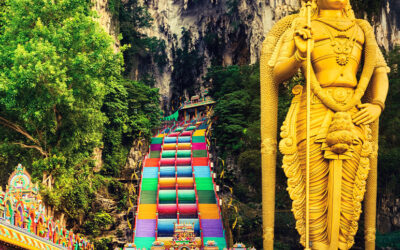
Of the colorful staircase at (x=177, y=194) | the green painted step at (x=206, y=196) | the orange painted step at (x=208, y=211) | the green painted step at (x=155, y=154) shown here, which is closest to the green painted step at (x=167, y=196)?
the colorful staircase at (x=177, y=194)

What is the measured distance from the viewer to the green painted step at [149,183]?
54.9 ft

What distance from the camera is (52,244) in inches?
320

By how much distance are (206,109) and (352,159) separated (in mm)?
22342

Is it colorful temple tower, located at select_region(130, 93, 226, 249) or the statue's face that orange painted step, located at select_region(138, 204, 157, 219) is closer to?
colorful temple tower, located at select_region(130, 93, 226, 249)

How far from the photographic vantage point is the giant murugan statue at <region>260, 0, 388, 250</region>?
6855 millimetres

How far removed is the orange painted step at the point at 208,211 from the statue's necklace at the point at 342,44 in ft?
27.3

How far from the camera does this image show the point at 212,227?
14.1m

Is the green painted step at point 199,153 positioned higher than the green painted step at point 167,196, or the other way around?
the green painted step at point 199,153

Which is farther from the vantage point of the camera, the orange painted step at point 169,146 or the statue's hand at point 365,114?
the orange painted step at point 169,146

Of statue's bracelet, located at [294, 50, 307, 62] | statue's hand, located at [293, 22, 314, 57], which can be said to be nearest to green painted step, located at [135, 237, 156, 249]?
statue's bracelet, located at [294, 50, 307, 62]

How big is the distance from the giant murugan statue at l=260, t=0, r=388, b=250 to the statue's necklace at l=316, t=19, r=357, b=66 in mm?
13

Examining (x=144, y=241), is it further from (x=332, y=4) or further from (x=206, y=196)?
(x=332, y=4)

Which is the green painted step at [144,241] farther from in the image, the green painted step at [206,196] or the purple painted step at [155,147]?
the purple painted step at [155,147]

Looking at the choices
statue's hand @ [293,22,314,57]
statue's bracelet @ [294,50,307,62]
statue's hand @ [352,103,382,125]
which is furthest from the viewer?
statue's hand @ [352,103,382,125]
